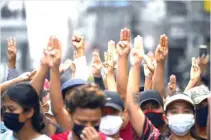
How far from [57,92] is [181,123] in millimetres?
1016

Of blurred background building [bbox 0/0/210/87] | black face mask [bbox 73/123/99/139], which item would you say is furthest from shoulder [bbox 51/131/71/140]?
blurred background building [bbox 0/0/210/87]

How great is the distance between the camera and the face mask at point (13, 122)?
22.7 ft

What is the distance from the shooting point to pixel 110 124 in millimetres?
7152

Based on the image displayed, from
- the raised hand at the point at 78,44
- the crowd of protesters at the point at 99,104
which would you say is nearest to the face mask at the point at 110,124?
the crowd of protesters at the point at 99,104

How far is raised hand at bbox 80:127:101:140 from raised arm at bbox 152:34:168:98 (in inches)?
76.6

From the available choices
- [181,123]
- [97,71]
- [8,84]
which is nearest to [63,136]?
[8,84]

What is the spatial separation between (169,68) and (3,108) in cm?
2649

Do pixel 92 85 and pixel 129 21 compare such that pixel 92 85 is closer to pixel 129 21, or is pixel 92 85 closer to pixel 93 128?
pixel 93 128

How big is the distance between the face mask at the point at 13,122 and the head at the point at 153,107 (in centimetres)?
145

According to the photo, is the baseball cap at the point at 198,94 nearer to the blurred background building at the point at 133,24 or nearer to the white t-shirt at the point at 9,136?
the white t-shirt at the point at 9,136

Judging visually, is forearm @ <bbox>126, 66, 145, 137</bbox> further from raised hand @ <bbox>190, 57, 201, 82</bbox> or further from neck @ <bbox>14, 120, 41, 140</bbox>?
raised hand @ <bbox>190, 57, 201, 82</bbox>

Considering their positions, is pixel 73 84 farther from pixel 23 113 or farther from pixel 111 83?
pixel 111 83

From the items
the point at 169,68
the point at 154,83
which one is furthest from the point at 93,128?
the point at 169,68

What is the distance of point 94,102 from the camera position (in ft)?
21.9
